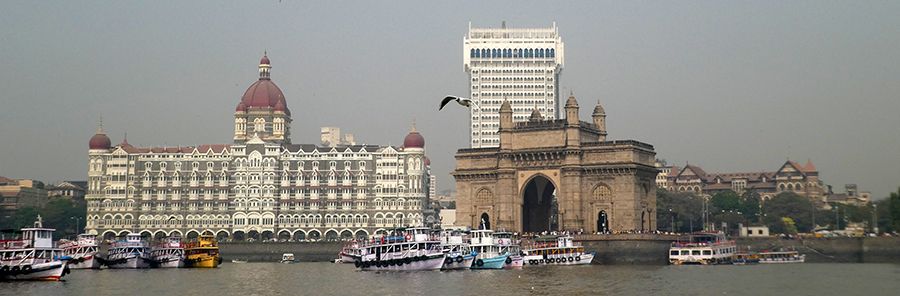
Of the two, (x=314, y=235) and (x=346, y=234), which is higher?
(x=346, y=234)

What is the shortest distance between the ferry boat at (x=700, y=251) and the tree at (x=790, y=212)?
5297 centimetres

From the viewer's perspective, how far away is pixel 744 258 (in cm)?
10725

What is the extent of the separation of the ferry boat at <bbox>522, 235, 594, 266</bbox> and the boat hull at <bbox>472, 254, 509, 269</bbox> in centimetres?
1006

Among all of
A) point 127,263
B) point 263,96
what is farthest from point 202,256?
point 263,96

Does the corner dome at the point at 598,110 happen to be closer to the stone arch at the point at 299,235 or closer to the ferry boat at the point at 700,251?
the ferry boat at the point at 700,251

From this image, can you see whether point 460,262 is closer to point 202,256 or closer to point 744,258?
point 202,256

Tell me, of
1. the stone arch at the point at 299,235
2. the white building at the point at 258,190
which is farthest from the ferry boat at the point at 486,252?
the stone arch at the point at 299,235

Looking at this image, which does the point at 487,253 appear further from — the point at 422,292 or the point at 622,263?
the point at 422,292

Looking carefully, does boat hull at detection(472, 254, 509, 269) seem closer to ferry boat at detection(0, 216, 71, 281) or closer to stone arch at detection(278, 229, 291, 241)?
ferry boat at detection(0, 216, 71, 281)

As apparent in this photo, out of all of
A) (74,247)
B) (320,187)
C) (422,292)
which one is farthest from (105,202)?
(422,292)

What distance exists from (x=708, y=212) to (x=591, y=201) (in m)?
57.9

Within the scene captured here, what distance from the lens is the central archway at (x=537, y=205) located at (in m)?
119

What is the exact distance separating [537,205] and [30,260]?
2375 inches

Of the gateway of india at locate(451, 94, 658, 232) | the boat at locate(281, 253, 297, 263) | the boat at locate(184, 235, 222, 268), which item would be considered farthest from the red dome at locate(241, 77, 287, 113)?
the boat at locate(184, 235, 222, 268)
